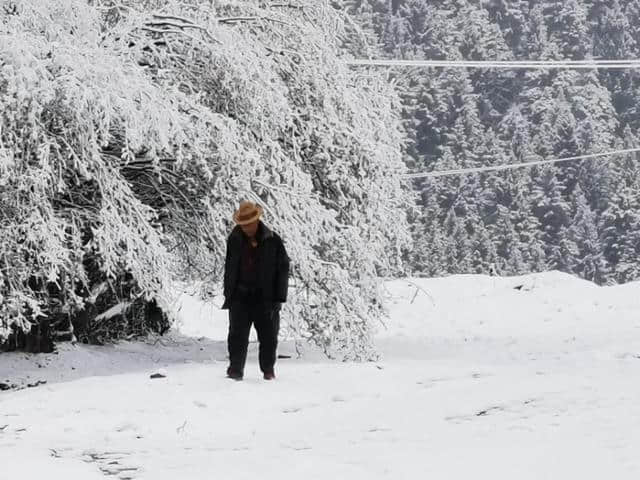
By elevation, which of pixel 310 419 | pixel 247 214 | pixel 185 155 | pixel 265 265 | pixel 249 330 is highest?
pixel 185 155

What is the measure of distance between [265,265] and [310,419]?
1.76 metres

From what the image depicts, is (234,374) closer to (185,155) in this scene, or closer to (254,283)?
(254,283)

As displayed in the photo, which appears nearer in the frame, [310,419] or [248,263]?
[310,419]

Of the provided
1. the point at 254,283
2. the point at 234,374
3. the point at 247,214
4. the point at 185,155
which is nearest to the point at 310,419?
the point at 234,374

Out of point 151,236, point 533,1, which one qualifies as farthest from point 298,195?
point 533,1

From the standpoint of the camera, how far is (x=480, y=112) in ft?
535

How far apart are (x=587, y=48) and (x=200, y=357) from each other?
552 feet

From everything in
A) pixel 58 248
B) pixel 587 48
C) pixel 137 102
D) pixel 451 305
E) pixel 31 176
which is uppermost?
pixel 587 48

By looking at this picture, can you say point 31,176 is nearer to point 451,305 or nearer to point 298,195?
point 298,195

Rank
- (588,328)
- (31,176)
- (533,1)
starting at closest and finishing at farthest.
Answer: (31,176) → (588,328) → (533,1)

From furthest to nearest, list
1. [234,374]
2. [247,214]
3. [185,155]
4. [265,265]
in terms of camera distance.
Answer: [185,155] → [234,374] → [265,265] → [247,214]

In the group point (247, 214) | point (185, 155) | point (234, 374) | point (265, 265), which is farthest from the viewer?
point (185, 155)

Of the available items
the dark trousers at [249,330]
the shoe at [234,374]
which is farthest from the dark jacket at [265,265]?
the shoe at [234,374]

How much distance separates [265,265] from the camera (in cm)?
870
